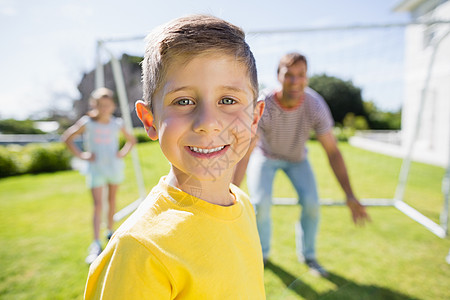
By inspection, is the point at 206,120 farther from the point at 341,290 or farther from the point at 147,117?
the point at 341,290

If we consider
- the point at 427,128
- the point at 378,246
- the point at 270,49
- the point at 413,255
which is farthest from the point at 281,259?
the point at 427,128

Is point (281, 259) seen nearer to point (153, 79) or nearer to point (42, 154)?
point (153, 79)

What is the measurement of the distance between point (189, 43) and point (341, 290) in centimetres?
270

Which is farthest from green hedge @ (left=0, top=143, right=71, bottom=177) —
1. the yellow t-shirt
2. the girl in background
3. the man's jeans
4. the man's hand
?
the yellow t-shirt

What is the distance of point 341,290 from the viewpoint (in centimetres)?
259

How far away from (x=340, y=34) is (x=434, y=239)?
3159mm

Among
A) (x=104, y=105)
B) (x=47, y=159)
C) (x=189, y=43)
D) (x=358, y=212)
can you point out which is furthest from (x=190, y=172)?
(x=47, y=159)

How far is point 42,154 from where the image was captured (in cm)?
977

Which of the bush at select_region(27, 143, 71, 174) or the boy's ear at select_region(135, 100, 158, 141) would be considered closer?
the boy's ear at select_region(135, 100, 158, 141)

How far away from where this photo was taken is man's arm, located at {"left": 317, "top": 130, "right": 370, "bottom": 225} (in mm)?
2201

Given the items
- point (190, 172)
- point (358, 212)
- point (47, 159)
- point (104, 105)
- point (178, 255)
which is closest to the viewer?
point (178, 255)

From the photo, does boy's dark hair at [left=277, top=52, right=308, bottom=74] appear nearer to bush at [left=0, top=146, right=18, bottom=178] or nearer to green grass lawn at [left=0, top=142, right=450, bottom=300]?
green grass lawn at [left=0, top=142, right=450, bottom=300]

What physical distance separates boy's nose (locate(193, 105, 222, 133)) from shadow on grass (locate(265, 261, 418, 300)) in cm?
223

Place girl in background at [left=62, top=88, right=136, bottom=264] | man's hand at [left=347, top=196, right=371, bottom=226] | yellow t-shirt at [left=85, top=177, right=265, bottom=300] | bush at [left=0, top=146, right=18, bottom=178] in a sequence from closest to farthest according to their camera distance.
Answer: yellow t-shirt at [left=85, top=177, right=265, bottom=300] → man's hand at [left=347, top=196, right=371, bottom=226] → girl in background at [left=62, top=88, right=136, bottom=264] → bush at [left=0, top=146, right=18, bottom=178]
